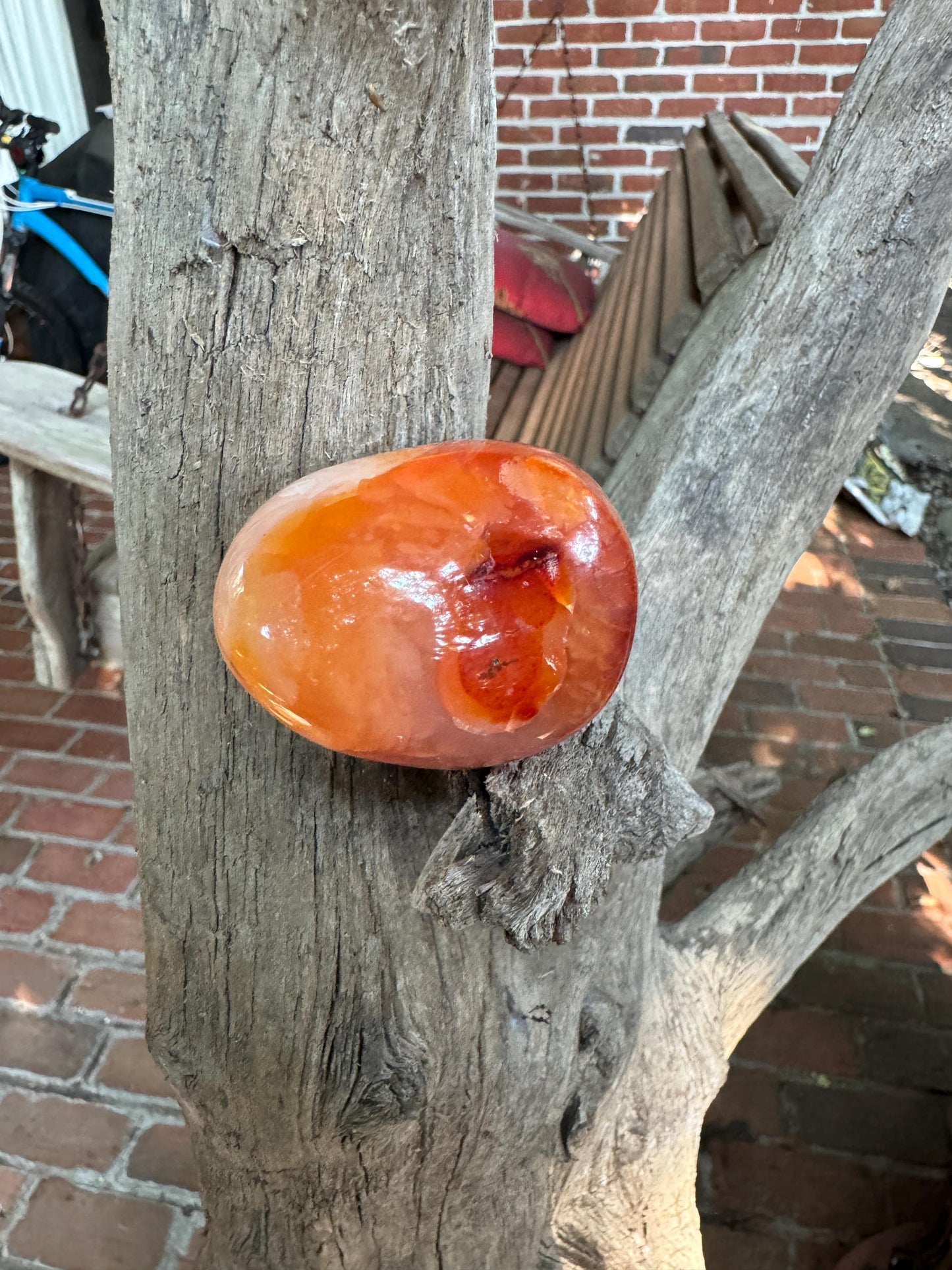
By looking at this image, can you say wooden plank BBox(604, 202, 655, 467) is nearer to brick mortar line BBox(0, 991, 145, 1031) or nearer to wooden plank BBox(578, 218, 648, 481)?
wooden plank BBox(578, 218, 648, 481)

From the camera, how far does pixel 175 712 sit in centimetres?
71

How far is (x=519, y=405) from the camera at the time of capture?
8.66ft

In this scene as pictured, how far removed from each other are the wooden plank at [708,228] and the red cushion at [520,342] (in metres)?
0.53

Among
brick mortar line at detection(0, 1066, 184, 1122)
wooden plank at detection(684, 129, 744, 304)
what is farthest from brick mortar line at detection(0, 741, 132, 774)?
wooden plank at detection(684, 129, 744, 304)

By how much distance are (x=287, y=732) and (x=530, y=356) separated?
2.30 m

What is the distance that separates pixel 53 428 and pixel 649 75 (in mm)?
2772

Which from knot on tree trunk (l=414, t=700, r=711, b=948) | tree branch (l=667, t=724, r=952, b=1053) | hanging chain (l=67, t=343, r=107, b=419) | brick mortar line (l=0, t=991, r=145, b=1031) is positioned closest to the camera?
knot on tree trunk (l=414, t=700, r=711, b=948)

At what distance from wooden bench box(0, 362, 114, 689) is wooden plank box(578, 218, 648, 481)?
1036 mm

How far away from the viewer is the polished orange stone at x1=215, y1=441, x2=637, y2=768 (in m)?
0.52

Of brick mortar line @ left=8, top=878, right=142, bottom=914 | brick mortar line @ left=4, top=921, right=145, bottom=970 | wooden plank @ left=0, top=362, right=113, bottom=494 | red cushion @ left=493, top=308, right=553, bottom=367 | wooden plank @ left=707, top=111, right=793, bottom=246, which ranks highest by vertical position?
wooden plank @ left=707, top=111, right=793, bottom=246

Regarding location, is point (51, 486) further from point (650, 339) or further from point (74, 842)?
point (650, 339)

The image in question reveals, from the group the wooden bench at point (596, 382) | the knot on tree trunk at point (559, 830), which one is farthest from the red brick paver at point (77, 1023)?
the knot on tree trunk at point (559, 830)

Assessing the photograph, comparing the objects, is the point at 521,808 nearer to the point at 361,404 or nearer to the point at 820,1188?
the point at 361,404

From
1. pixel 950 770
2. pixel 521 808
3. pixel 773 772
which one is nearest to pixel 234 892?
pixel 521 808
